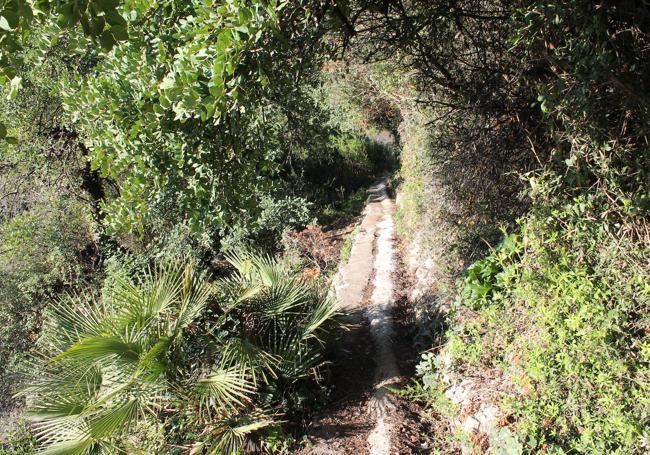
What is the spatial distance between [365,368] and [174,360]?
8.04 ft

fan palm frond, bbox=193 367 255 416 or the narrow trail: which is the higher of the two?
fan palm frond, bbox=193 367 255 416

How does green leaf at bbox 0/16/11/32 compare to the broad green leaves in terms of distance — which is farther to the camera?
the broad green leaves

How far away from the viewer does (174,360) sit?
490 centimetres

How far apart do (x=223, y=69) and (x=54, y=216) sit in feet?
36.0

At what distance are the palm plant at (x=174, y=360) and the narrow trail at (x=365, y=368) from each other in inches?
23.8

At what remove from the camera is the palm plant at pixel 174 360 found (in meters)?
4.38

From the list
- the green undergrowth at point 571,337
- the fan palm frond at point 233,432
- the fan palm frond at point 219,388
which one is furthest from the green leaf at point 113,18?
the fan palm frond at point 233,432

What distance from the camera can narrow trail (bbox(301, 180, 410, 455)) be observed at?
4.97 m

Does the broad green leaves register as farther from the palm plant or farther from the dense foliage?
the palm plant

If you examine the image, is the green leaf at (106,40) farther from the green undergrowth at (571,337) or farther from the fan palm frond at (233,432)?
the fan palm frond at (233,432)

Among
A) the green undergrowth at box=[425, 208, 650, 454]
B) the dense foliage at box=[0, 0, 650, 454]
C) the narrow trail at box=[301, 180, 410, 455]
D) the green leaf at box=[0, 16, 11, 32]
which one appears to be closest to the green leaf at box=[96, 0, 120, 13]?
the dense foliage at box=[0, 0, 650, 454]

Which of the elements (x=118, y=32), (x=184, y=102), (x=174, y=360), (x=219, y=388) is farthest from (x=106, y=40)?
(x=174, y=360)

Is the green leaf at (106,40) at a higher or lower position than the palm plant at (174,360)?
higher

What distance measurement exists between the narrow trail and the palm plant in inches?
23.8
